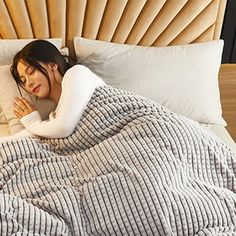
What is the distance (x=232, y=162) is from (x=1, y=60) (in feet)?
3.38

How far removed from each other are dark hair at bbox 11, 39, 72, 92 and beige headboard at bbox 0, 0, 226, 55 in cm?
19

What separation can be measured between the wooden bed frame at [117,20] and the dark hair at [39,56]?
187mm

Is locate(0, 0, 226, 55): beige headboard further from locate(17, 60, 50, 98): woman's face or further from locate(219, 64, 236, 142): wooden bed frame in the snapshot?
locate(219, 64, 236, 142): wooden bed frame

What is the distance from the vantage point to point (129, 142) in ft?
4.63

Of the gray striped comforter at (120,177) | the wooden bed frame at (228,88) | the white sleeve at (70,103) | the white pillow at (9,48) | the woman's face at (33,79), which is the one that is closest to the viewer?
the gray striped comforter at (120,177)

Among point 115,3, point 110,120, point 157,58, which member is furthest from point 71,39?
point 110,120

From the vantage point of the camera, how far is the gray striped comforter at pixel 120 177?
1230 mm

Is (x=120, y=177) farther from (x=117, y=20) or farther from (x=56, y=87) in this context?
(x=117, y=20)

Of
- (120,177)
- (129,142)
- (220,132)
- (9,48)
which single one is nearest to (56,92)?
(9,48)

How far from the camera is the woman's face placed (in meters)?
A: 1.63

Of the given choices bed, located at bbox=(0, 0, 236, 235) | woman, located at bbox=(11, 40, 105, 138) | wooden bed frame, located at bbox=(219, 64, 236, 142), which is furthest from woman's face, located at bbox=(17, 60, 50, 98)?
wooden bed frame, located at bbox=(219, 64, 236, 142)

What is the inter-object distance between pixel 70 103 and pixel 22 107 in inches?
10.9

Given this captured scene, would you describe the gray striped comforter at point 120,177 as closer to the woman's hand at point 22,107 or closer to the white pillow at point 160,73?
the woman's hand at point 22,107

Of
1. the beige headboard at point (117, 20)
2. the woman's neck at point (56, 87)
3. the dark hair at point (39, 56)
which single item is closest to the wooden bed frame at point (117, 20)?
the beige headboard at point (117, 20)
